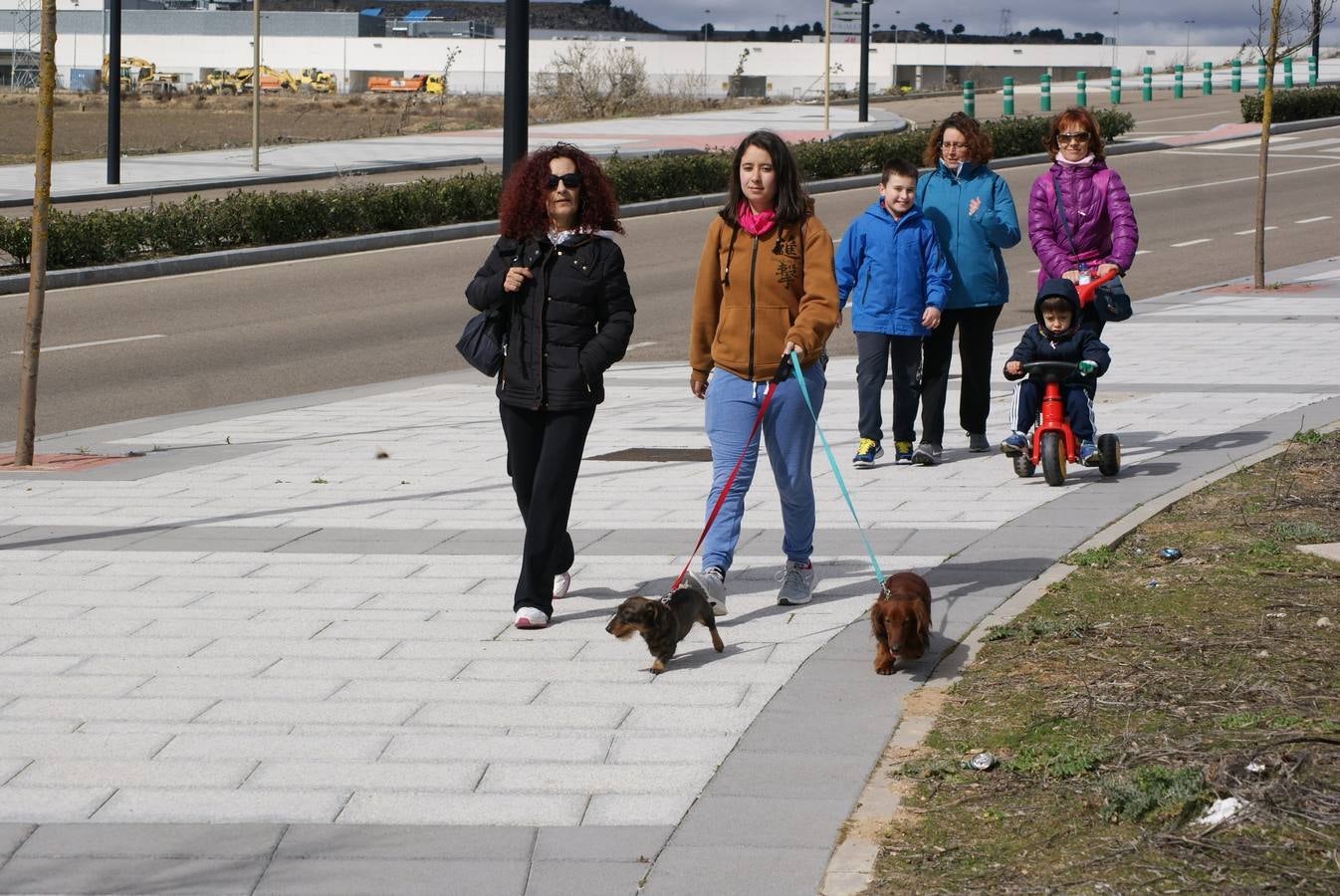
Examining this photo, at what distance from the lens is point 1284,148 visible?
38562 millimetres

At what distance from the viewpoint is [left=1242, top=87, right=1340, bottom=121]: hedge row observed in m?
43.6

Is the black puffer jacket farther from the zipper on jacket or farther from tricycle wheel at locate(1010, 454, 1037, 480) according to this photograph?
tricycle wheel at locate(1010, 454, 1037, 480)

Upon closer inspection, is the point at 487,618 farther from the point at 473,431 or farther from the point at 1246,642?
the point at 473,431

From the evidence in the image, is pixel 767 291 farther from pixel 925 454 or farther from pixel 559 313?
pixel 925 454

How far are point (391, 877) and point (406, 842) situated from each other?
0.25m

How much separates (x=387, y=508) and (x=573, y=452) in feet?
8.96

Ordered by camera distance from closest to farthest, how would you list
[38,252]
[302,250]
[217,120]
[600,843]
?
[600,843]
[38,252]
[302,250]
[217,120]

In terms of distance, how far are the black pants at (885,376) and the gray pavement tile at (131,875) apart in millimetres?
6191

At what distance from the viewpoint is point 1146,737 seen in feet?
16.9

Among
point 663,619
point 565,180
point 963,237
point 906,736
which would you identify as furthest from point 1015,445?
point 906,736

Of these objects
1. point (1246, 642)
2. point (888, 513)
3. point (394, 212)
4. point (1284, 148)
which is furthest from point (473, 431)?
point (1284, 148)

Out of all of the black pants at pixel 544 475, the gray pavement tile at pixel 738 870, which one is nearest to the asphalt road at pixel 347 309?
the black pants at pixel 544 475

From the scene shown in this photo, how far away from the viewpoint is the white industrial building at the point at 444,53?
8806 centimetres

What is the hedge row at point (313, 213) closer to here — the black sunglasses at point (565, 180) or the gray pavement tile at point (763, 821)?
the black sunglasses at point (565, 180)
